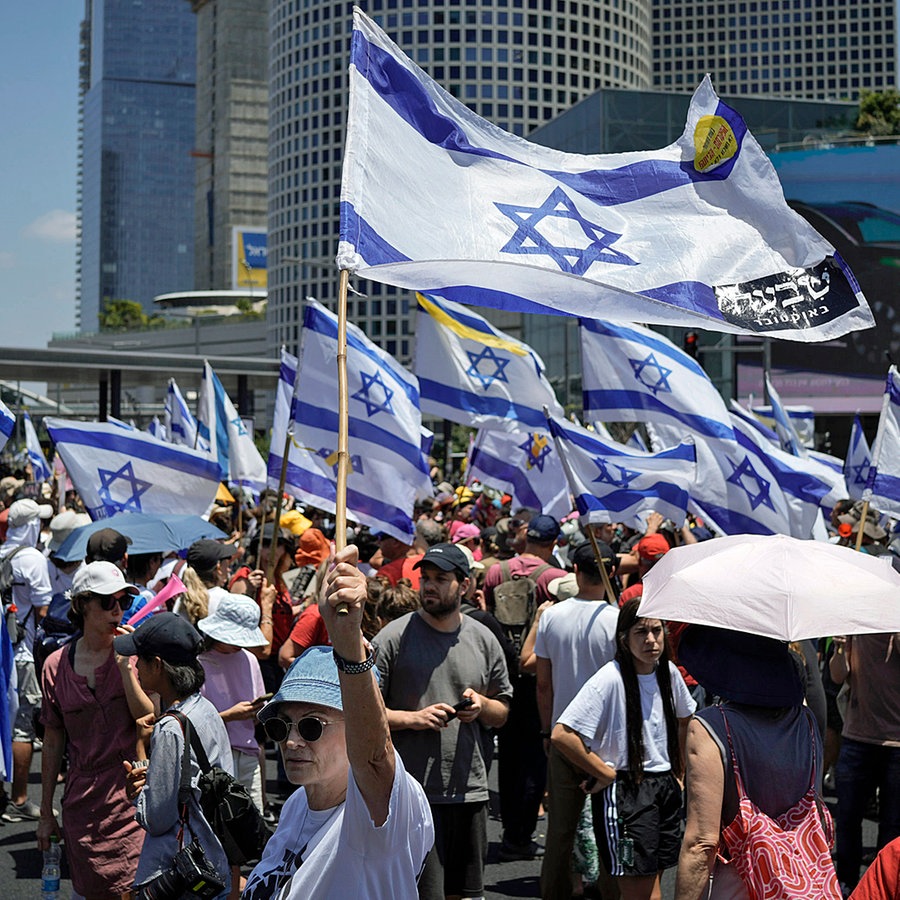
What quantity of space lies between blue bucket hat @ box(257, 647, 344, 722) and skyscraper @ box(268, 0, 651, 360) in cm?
11422

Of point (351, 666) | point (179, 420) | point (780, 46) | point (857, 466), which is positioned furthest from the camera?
point (780, 46)

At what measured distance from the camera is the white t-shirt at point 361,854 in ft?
9.25

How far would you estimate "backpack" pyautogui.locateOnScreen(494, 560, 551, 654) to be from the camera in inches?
316

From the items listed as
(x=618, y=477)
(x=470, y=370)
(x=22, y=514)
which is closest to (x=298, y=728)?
(x=618, y=477)

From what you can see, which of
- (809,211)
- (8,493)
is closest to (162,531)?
(8,493)

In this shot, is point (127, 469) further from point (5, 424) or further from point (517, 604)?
point (517, 604)

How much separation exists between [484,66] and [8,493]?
11035cm

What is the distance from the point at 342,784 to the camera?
3.05m

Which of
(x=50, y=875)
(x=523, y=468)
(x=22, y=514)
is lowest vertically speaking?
(x=50, y=875)

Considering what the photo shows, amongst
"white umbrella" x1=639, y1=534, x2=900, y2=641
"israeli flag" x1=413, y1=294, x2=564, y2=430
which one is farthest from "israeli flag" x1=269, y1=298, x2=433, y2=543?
"white umbrella" x1=639, y1=534, x2=900, y2=641

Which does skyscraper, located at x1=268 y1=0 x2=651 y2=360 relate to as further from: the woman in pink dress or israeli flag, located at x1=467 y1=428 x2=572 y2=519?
the woman in pink dress

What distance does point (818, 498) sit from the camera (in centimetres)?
1039

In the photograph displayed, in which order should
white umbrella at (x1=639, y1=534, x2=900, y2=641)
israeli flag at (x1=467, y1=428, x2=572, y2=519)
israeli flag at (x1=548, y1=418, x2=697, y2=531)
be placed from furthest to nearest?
israeli flag at (x1=467, y1=428, x2=572, y2=519), israeli flag at (x1=548, y1=418, x2=697, y2=531), white umbrella at (x1=639, y1=534, x2=900, y2=641)

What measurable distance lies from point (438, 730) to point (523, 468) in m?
7.23
